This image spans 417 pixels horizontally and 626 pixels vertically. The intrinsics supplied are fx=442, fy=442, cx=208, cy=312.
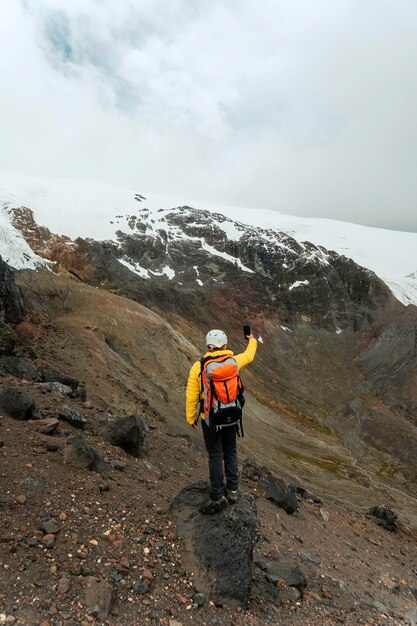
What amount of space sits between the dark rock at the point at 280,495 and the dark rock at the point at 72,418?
730cm

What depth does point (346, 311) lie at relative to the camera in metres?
150

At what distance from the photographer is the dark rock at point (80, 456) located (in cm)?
1034

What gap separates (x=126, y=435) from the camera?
44.8ft

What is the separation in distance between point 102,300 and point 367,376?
88.8 m

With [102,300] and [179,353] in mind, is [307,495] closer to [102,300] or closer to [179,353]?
[179,353]

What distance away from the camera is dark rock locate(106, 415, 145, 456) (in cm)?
1357

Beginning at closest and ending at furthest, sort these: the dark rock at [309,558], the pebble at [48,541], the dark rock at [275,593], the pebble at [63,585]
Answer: the pebble at [63,585] → the pebble at [48,541] → the dark rock at [275,593] → the dark rock at [309,558]

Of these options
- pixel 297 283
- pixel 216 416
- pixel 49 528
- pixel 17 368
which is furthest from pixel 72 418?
pixel 297 283

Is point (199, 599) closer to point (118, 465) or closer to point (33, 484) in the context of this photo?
point (33, 484)

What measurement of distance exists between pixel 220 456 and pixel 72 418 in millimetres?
6246

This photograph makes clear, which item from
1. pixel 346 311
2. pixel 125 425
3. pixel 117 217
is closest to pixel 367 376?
pixel 346 311

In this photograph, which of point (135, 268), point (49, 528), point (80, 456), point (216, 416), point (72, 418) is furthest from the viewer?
point (135, 268)

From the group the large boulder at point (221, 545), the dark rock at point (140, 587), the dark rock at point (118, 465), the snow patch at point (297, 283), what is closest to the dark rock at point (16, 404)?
the dark rock at point (118, 465)

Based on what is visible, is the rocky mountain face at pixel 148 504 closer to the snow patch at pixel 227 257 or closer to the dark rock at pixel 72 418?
the dark rock at pixel 72 418
